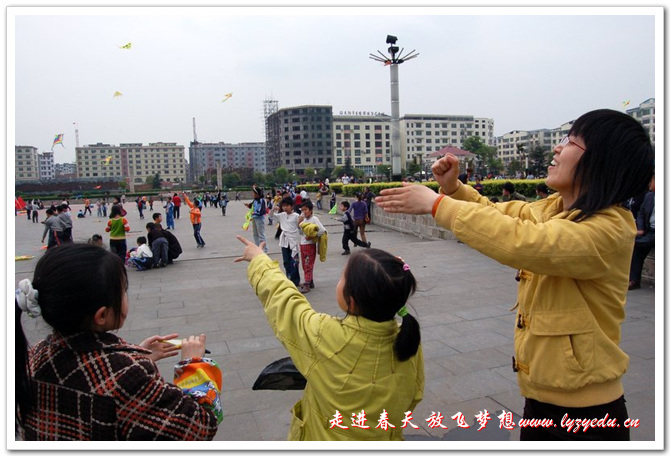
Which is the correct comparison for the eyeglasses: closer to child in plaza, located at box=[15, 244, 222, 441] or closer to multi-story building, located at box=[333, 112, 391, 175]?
child in plaza, located at box=[15, 244, 222, 441]

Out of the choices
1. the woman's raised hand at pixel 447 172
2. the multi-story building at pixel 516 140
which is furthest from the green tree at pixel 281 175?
the woman's raised hand at pixel 447 172

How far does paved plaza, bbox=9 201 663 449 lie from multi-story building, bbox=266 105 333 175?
77.2 m

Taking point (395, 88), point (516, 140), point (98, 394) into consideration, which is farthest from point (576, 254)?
point (516, 140)

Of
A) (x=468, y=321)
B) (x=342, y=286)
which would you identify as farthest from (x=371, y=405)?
(x=468, y=321)

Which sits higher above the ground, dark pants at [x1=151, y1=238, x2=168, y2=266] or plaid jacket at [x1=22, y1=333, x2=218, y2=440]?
plaid jacket at [x1=22, y1=333, x2=218, y2=440]

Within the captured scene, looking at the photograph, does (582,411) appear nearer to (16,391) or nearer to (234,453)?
(234,453)

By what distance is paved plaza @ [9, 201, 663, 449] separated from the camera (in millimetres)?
3504

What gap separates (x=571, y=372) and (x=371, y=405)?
67 cm

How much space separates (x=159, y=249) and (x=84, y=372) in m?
9.42

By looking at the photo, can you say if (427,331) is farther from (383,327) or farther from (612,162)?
(612,162)

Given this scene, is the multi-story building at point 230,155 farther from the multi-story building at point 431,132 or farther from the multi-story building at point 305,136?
the multi-story building at point 431,132

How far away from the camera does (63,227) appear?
451 inches

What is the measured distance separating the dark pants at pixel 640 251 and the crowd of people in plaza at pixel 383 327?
565 cm

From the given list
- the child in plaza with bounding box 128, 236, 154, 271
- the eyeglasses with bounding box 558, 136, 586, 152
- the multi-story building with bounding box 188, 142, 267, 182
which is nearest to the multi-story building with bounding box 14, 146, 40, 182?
the eyeglasses with bounding box 558, 136, 586, 152
